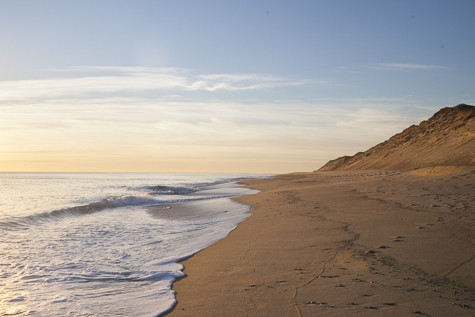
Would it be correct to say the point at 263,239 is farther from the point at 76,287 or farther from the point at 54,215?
the point at 54,215

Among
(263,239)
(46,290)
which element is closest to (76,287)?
(46,290)

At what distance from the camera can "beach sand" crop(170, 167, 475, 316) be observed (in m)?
5.40

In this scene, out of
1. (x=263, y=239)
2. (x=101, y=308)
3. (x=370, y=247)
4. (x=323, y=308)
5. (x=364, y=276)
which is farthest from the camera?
(x=263, y=239)

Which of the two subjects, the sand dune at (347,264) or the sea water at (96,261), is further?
the sea water at (96,261)

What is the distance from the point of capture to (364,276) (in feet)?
21.4

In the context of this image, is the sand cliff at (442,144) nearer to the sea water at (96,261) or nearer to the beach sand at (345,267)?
the beach sand at (345,267)

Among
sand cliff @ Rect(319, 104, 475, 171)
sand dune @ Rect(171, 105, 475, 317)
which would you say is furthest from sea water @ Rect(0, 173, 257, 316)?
sand cliff @ Rect(319, 104, 475, 171)

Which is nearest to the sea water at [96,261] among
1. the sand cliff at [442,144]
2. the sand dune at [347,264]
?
the sand dune at [347,264]

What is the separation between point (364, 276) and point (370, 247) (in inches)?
79.9

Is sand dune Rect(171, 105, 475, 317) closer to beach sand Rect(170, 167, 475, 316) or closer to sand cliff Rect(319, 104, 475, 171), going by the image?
beach sand Rect(170, 167, 475, 316)

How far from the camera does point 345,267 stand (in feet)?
23.4

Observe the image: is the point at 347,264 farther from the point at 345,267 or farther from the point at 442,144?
the point at 442,144

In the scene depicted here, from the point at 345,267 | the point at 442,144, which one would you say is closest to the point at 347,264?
the point at 345,267

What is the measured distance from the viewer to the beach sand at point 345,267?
213 inches
